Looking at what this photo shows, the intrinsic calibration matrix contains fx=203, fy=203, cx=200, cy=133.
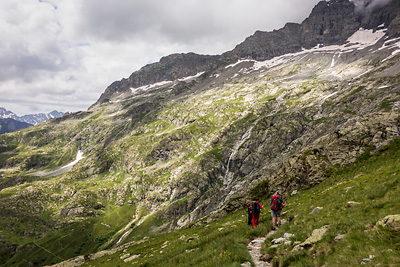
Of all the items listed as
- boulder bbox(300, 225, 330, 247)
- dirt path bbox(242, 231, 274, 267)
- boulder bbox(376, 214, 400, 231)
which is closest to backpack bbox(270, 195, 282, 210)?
dirt path bbox(242, 231, 274, 267)

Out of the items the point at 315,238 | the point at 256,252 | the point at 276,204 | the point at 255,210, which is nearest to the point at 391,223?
the point at 315,238

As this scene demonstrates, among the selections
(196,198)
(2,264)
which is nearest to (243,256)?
(196,198)

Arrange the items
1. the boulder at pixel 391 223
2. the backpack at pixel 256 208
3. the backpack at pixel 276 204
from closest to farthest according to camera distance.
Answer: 1. the boulder at pixel 391 223
2. the backpack at pixel 276 204
3. the backpack at pixel 256 208

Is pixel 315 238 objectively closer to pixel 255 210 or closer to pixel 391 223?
pixel 391 223

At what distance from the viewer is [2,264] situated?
7210 inches

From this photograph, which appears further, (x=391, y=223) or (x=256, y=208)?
(x=256, y=208)

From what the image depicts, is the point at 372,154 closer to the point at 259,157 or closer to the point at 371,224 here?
the point at 371,224

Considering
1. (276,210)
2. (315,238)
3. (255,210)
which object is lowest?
(255,210)

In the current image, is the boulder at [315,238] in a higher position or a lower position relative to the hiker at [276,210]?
higher

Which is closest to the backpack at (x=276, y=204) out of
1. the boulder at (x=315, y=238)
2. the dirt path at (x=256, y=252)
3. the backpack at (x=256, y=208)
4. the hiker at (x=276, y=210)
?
the hiker at (x=276, y=210)

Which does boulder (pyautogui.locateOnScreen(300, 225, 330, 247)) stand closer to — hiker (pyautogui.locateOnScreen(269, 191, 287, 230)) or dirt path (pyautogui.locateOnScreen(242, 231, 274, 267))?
dirt path (pyautogui.locateOnScreen(242, 231, 274, 267))

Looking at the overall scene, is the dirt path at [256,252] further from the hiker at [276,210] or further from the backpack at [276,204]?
the backpack at [276,204]

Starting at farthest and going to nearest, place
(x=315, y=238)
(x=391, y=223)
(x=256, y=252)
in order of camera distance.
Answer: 1. (x=256, y=252)
2. (x=315, y=238)
3. (x=391, y=223)

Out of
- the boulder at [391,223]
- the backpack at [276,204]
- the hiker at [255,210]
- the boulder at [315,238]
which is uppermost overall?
the boulder at [391,223]
